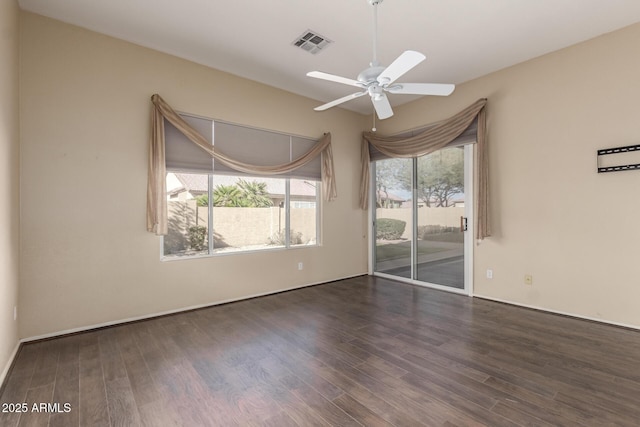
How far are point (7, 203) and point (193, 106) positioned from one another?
2050 millimetres

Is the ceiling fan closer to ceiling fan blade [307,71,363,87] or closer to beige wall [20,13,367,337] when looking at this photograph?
ceiling fan blade [307,71,363,87]

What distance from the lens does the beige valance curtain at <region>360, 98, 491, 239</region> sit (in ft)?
13.2

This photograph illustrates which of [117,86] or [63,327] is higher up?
[117,86]

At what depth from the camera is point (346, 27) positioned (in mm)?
3037

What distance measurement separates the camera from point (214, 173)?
12.8 feet

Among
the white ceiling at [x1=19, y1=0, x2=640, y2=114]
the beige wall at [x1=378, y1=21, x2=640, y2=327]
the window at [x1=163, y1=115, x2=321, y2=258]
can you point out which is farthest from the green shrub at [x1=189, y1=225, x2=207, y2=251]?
the beige wall at [x1=378, y1=21, x2=640, y2=327]

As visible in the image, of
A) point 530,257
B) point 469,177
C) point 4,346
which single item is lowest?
point 4,346

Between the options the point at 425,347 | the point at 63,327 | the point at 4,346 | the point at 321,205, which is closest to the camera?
the point at 4,346

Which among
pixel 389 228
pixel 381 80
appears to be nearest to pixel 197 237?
pixel 381 80

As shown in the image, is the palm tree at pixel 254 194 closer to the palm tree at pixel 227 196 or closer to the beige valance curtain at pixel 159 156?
the palm tree at pixel 227 196

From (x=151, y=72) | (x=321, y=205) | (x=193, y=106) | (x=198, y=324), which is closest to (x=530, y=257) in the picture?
(x=321, y=205)

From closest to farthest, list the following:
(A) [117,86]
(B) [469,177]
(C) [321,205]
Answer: (A) [117,86], (B) [469,177], (C) [321,205]

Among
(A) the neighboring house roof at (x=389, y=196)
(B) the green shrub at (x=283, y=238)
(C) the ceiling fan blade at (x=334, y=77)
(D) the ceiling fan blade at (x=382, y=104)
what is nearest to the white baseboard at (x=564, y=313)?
(A) the neighboring house roof at (x=389, y=196)

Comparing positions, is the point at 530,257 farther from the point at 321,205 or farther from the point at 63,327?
the point at 63,327
